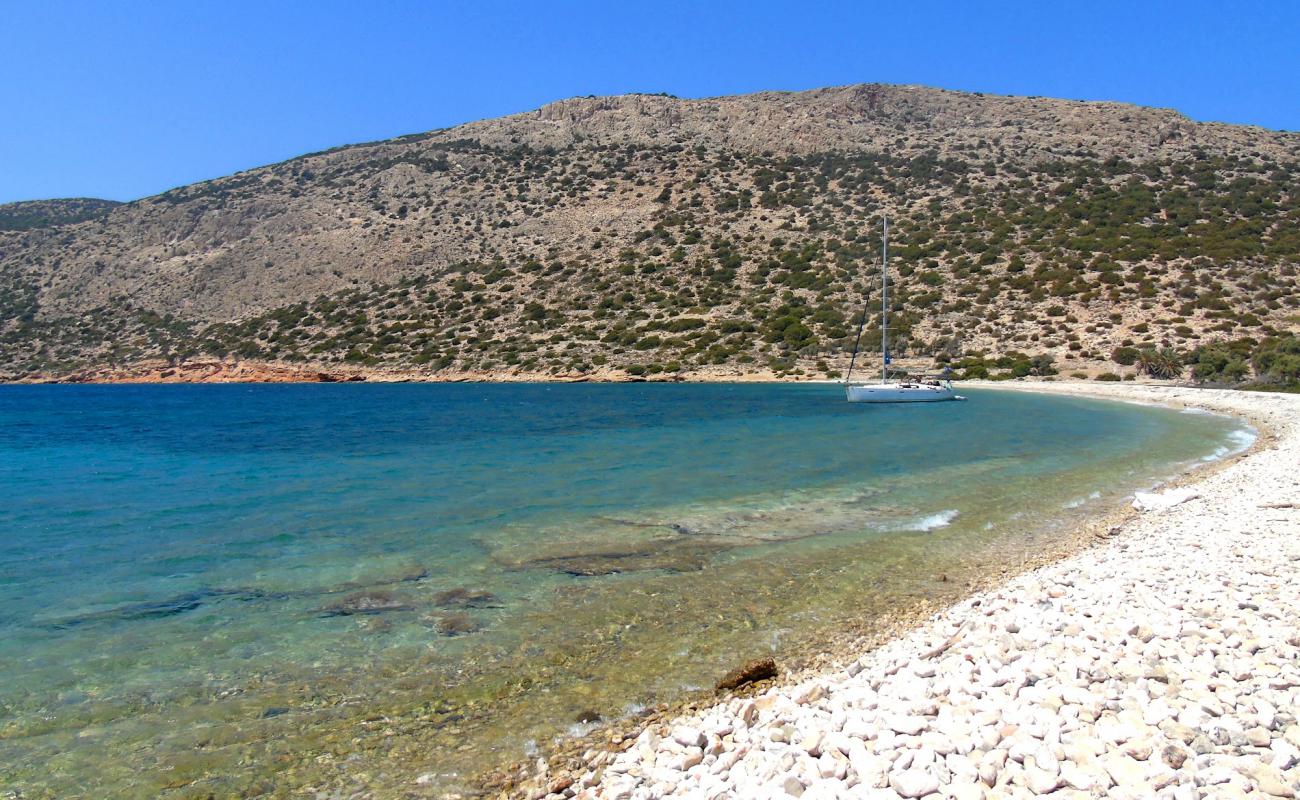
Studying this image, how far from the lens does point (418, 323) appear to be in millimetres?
73562

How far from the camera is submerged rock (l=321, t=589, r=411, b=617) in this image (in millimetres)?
9109

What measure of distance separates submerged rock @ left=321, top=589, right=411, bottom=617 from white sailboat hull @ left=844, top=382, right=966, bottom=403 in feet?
117

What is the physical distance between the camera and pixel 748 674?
695cm

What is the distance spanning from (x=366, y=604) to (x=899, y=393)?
3718 centimetres

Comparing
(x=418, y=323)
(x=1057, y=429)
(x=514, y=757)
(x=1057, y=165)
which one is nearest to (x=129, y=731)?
(x=514, y=757)

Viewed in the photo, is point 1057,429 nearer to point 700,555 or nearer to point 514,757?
Result: point 700,555

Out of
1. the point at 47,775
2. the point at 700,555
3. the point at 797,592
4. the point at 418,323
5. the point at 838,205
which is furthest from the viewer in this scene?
the point at 838,205

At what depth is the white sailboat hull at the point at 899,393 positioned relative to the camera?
42.2 m

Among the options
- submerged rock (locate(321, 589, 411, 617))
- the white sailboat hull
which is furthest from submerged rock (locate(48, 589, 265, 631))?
the white sailboat hull

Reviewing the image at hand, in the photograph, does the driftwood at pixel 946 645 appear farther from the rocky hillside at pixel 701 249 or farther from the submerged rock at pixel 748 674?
the rocky hillside at pixel 701 249

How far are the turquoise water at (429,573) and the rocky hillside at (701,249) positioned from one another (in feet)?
116

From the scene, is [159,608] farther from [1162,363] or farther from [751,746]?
[1162,363]

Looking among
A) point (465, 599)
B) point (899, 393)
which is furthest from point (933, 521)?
point (899, 393)

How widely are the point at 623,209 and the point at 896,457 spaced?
67190 millimetres
